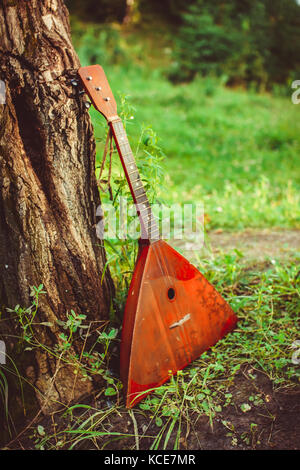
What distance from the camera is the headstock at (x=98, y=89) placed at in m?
1.53

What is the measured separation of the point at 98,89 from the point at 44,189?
1.53ft

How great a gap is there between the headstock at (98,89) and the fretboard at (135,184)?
6 cm

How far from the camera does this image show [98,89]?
1.56 meters

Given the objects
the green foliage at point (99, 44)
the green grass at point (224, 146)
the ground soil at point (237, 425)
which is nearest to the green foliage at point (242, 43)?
the green grass at point (224, 146)

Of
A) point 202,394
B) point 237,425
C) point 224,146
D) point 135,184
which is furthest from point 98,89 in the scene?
point 224,146

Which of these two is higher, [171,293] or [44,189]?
[44,189]

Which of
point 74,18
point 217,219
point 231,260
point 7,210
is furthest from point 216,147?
point 74,18

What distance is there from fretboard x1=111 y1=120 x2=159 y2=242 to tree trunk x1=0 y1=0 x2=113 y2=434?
0.14 meters

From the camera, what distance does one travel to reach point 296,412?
1.53 metres

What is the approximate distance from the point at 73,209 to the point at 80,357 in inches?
25.8

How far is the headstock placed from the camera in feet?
5.03

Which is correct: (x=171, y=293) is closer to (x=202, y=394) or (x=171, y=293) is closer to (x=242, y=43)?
(x=202, y=394)

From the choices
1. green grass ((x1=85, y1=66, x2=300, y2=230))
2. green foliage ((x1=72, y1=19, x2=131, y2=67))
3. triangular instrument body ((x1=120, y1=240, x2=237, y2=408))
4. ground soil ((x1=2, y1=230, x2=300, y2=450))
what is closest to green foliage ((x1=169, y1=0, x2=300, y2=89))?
green grass ((x1=85, y1=66, x2=300, y2=230))

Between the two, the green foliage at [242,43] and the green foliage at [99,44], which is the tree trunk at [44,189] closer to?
the green foliage at [99,44]
